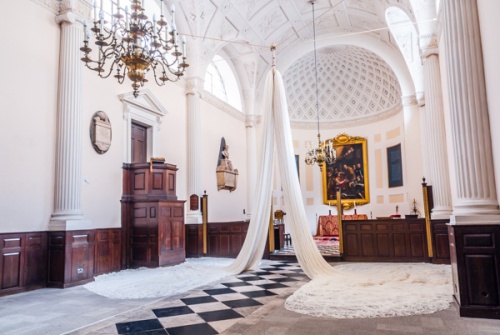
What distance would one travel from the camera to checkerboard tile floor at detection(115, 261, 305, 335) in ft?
11.3

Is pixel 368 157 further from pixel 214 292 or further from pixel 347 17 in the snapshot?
pixel 214 292

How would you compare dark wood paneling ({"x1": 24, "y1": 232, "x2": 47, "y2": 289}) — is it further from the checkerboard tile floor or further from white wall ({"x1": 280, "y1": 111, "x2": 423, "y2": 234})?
white wall ({"x1": 280, "y1": 111, "x2": 423, "y2": 234})

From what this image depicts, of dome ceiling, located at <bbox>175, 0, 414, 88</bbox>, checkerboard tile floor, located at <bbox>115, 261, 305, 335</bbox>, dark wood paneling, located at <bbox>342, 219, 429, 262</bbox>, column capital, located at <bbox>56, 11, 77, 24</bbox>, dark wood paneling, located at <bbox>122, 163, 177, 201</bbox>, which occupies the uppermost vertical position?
dome ceiling, located at <bbox>175, 0, 414, 88</bbox>

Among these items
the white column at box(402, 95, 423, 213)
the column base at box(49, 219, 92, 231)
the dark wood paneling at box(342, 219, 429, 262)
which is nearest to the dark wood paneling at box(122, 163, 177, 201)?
the column base at box(49, 219, 92, 231)

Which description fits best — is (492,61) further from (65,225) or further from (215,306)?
(65,225)

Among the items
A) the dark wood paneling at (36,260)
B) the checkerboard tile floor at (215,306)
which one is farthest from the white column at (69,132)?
the checkerboard tile floor at (215,306)

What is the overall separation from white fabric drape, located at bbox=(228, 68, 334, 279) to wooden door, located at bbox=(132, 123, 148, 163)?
3.31 m

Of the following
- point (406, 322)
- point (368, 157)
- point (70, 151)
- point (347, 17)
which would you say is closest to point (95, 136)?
point (70, 151)

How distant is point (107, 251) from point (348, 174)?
9652 millimetres

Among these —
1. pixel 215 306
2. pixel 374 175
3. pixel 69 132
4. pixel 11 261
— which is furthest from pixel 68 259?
pixel 374 175

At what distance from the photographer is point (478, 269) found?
3.67 m

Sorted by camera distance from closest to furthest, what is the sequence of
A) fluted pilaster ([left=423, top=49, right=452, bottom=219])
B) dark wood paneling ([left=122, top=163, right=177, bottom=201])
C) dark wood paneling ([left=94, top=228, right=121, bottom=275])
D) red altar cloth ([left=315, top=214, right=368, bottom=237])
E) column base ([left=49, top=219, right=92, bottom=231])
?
column base ([left=49, top=219, right=92, bottom=231]) < dark wood paneling ([left=94, top=228, right=121, bottom=275]) < fluted pilaster ([left=423, top=49, right=452, bottom=219]) < dark wood paneling ([left=122, top=163, right=177, bottom=201]) < red altar cloth ([left=315, top=214, right=368, bottom=237])

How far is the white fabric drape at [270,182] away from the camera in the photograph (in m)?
6.40

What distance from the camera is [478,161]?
13.1 ft
